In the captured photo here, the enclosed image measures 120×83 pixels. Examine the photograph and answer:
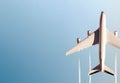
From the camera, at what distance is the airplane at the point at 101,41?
18578mm

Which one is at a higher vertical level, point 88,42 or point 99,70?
point 88,42

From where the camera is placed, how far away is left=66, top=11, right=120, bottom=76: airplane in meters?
18.6

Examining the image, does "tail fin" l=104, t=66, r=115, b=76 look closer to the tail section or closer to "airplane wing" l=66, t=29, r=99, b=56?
the tail section

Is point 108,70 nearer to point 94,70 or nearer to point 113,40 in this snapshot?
point 94,70

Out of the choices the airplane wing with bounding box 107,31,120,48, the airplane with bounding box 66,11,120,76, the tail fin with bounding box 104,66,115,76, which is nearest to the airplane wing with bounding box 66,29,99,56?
the airplane with bounding box 66,11,120,76

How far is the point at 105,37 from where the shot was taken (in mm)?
20344

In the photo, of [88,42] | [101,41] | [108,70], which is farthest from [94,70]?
[88,42]

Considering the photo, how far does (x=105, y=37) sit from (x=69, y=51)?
10.4 ft

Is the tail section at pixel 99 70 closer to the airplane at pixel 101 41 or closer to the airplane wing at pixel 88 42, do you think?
the airplane at pixel 101 41

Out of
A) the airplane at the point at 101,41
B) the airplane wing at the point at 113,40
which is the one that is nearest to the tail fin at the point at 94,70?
the airplane at the point at 101,41

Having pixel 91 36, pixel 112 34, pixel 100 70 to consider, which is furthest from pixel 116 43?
pixel 100 70

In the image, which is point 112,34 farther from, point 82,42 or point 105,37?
point 82,42

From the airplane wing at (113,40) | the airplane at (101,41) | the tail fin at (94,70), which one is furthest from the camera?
the airplane wing at (113,40)

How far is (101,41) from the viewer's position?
19578mm
